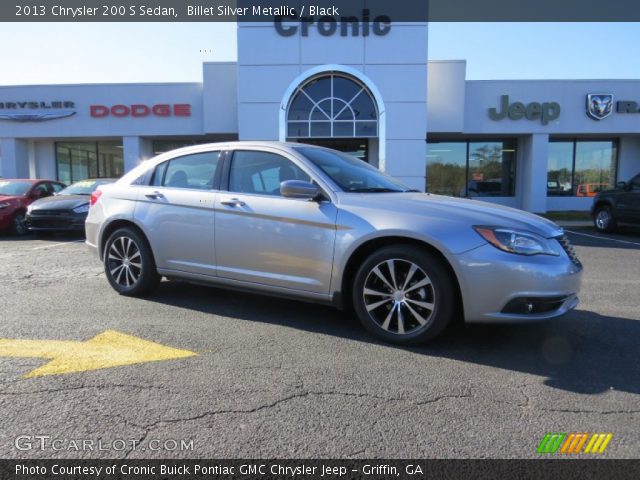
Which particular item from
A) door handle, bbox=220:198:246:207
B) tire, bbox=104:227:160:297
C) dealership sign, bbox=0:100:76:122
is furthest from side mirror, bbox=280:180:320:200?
dealership sign, bbox=0:100:76:122

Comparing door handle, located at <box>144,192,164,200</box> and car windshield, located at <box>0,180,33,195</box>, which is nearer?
door handle, located at <box>144,192,164,200</box>

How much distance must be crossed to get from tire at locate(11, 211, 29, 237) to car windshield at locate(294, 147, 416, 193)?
983cm

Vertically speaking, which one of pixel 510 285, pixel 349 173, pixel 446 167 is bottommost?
pixel 510 285

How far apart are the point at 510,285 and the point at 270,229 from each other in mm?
2022

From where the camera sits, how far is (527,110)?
18672 mm

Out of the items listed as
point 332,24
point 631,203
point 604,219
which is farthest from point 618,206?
point 332,24

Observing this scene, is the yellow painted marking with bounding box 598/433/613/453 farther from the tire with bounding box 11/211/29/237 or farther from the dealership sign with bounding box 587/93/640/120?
the dealership sign with bounding box 587/93/640/120

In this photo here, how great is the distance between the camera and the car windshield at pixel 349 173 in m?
4.23

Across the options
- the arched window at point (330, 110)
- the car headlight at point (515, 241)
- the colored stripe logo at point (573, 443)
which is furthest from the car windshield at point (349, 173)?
the arched window at point (330, 110)

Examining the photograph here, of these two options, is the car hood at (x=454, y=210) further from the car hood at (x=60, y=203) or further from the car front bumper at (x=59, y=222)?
the car hood at (x=60, y=203)

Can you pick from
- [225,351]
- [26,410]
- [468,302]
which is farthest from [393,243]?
[26,410]

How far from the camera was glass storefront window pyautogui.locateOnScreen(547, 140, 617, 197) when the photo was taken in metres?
20.6

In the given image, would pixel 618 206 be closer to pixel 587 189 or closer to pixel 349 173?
pixel 587 189

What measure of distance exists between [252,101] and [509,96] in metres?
10.3
